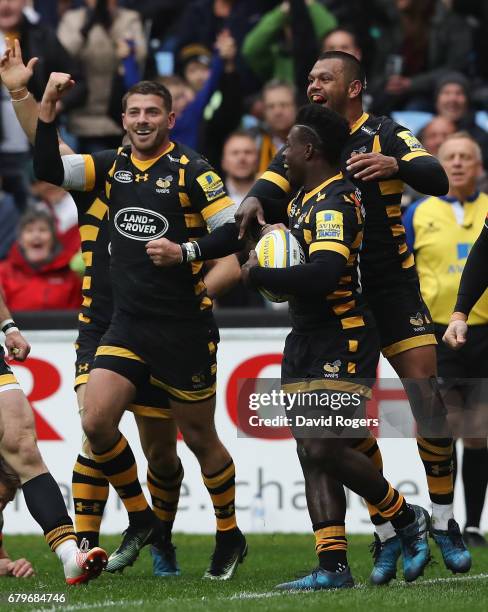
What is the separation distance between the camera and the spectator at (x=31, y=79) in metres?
13.6

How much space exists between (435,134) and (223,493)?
5.13 metres

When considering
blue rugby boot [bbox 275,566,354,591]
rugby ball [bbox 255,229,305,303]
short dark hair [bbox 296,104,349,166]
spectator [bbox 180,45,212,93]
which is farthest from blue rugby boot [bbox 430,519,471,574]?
spectator [bbox 180,45,212,93]

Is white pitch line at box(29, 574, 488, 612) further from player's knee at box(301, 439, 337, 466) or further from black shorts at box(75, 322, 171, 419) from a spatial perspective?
black shorts at box(75, 322, 171, 419)

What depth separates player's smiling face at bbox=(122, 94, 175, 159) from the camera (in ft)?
26.7

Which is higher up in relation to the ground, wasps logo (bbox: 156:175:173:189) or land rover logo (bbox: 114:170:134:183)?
land rover logo (bbox: 114:170:134:183)

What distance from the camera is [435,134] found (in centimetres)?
1252

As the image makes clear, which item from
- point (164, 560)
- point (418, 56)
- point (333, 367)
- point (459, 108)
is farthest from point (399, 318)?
point (418, 56)

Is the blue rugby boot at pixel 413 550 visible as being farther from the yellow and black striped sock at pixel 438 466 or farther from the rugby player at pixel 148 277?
the rugby player at pixel 148 277

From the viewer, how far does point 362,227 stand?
289 inches

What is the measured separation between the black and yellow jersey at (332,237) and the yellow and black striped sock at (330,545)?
1032mm

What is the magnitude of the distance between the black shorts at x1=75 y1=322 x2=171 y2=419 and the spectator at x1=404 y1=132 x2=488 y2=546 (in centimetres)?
238

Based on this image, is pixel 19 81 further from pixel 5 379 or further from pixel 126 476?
pixel 126 476

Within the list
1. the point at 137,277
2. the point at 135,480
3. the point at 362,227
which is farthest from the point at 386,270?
the point at 135,480

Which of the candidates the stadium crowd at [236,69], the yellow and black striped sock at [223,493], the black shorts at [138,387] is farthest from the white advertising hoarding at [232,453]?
the black shorts at [138,387]
